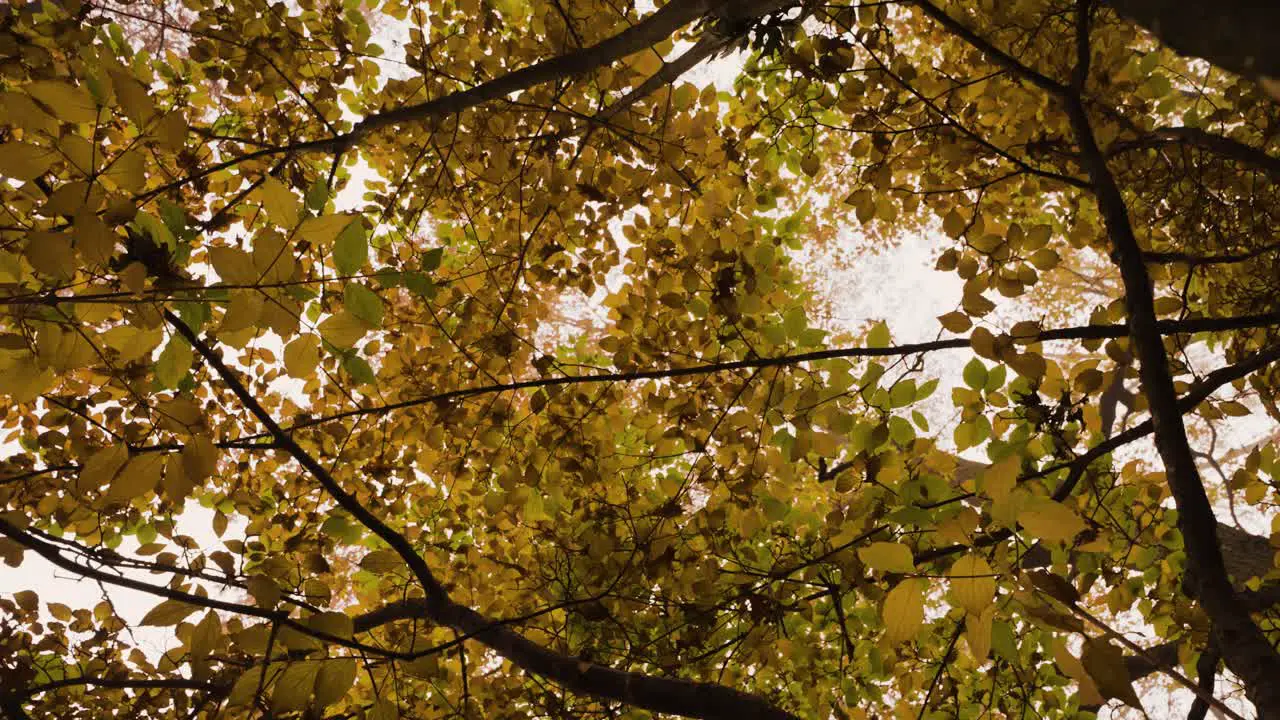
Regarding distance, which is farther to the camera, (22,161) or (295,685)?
(295,685)

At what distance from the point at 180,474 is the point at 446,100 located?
117 cm

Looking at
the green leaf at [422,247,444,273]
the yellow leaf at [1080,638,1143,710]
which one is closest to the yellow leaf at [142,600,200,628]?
the green leaf at [422,247,444,273]

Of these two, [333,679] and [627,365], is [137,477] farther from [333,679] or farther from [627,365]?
[627,365]

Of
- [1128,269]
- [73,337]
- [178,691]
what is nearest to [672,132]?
[1128,269]

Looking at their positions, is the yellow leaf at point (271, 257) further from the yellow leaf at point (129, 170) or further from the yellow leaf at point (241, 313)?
the yellow leaf at point (129, 170)

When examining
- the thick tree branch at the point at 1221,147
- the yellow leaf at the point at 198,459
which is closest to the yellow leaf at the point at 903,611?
the yellow leaf at the point at 198,459

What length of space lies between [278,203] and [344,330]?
10.0 inches

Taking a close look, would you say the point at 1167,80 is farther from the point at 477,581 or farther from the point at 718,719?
the point at 477,581

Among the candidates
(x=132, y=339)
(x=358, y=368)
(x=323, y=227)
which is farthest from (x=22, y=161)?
(x=358, y=368)

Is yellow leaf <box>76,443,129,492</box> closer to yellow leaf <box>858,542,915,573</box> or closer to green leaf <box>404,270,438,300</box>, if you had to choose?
green leaf <box>404,270,438,300</box>

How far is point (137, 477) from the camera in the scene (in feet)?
3.53

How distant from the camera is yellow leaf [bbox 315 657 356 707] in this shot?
3.68ft

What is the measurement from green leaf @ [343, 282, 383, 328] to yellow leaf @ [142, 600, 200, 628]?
584mm

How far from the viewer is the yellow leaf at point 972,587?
1000mm
